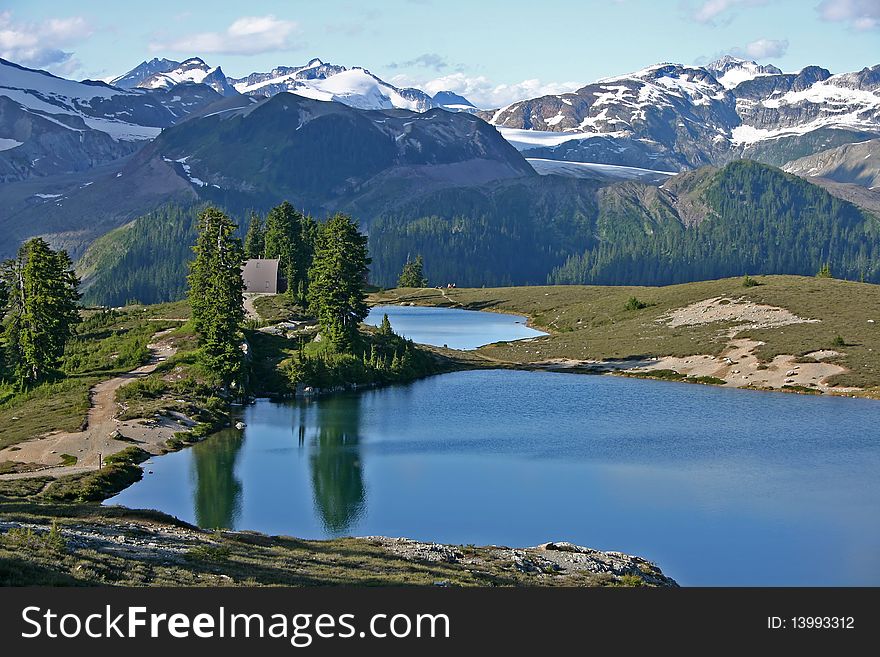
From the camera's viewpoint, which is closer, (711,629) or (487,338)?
(711,629)

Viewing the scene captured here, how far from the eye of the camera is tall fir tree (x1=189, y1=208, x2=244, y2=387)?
99875 mm

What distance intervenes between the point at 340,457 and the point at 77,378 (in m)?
34.5

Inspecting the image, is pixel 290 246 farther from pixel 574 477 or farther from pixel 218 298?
pixel 574 477

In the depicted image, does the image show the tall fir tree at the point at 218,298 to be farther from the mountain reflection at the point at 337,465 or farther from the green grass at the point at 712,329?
the green grass at the point at 712,329

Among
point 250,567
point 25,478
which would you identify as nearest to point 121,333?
point 25,478

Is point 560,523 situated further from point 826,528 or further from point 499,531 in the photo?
point 826,528

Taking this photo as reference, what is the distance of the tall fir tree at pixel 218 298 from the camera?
328ft

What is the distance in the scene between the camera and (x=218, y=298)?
104 metres

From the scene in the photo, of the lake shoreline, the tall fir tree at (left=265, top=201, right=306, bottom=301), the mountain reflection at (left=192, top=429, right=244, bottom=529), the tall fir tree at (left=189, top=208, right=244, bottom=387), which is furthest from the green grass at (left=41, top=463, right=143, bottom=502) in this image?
the tall fir tree at (left=265, top=201, right=306, bottom=301)

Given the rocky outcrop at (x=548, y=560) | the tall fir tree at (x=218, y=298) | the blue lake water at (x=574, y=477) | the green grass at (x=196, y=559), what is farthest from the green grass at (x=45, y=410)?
the rocky outcrop at (x=548, y=560)

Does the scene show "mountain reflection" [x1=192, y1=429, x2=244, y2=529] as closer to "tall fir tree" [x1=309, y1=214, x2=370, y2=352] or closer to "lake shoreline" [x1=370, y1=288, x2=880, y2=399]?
"tall fir tree" [x1=309, y1=214, x2=370, y2=352]

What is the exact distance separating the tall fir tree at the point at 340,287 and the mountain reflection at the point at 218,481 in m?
33.5

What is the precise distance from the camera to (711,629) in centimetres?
3334

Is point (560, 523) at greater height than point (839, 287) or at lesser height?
lesser
